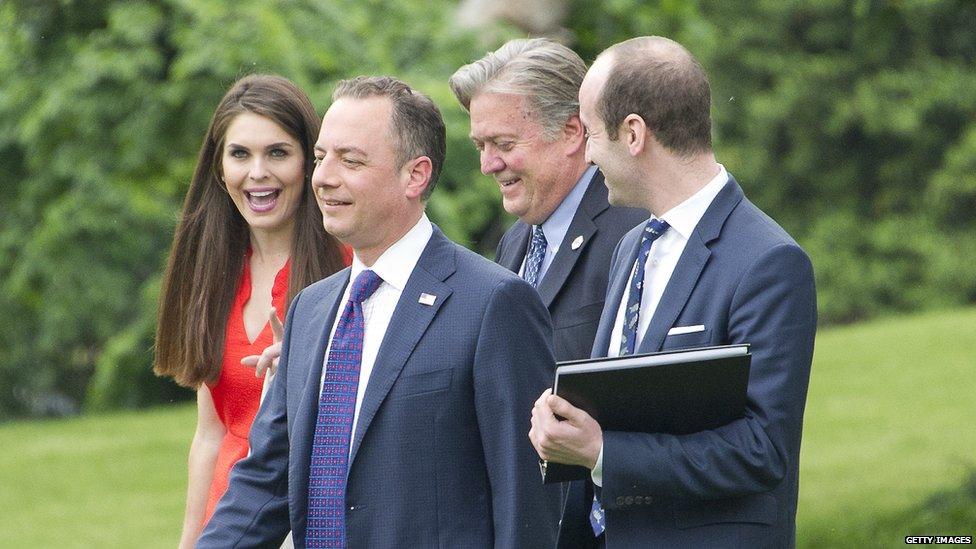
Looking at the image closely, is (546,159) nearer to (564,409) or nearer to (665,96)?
(665,96)

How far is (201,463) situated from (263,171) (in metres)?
0.95

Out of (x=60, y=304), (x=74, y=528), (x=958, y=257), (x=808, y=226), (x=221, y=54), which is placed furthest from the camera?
(x=808, y=226)

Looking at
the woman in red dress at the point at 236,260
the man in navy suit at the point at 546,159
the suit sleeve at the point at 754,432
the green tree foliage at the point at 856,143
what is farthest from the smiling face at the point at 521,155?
the green tree foliage at the point at 856,143

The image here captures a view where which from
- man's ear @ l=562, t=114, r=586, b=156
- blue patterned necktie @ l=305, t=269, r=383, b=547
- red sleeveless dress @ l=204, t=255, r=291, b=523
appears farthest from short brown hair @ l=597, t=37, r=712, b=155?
red sleeveless dress @ l=204, t=255, r=291, b=523

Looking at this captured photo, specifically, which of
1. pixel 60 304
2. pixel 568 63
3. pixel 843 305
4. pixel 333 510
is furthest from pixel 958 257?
pixel 333 510

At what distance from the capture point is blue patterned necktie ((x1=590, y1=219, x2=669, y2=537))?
344 cm

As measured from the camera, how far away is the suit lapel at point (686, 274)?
3307 mm

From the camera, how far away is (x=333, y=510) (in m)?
3.45

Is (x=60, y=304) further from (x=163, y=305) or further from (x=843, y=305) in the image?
(x=843, y=305)

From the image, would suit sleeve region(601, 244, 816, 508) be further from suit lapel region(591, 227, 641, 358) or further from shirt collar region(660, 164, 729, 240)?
suit lapel region(591, 227, 641, 358)

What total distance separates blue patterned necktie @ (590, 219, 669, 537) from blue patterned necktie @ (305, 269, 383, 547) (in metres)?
0.60

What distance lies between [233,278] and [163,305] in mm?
234
